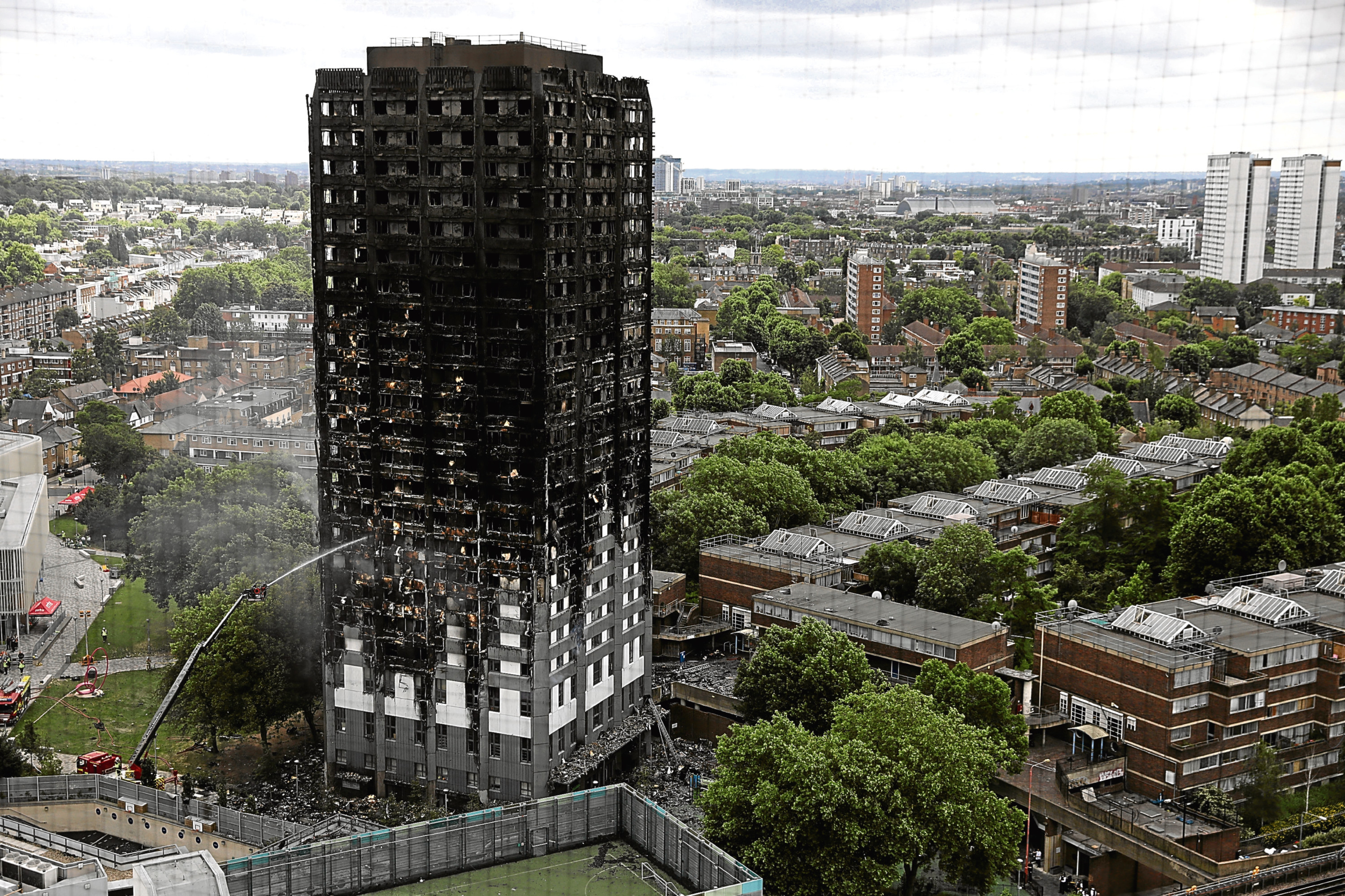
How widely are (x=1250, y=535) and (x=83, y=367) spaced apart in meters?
13.6

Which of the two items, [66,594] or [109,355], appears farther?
[109,355]

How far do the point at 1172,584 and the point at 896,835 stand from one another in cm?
524

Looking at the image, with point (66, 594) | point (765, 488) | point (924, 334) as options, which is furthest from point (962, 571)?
point (924, 334)

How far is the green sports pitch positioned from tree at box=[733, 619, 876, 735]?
273 cm

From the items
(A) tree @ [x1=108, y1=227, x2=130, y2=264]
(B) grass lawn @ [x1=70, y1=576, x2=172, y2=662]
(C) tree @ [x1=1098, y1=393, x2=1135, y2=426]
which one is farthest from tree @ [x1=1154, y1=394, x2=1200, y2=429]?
(A) tree @ [x1=108, y1=227, x2=130, y2=264]

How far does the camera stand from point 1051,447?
619 inches

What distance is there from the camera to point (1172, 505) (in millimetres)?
12156

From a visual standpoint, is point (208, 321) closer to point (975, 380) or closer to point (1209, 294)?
point (975, 380)

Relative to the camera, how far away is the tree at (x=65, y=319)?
1714 cm

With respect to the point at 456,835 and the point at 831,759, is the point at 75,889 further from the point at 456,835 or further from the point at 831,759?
the point at 831,759

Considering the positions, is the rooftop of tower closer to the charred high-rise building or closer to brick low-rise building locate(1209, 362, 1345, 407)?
the charred high-rise building

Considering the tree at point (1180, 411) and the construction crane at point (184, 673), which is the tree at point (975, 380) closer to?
the tree at point (1180, 411)

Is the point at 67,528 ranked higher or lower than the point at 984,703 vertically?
lower

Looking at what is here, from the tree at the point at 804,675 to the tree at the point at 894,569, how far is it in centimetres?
204
